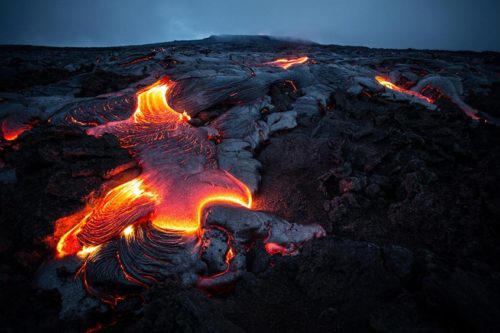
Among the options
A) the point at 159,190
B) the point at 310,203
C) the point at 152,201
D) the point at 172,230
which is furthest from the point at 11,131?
the point at 310,203

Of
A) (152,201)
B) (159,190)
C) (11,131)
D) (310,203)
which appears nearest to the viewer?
(152,201)

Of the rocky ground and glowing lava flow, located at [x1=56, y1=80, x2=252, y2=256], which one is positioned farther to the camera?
glowing lava flow, located at [x1=56, y1=80, x2=252, y2=256]

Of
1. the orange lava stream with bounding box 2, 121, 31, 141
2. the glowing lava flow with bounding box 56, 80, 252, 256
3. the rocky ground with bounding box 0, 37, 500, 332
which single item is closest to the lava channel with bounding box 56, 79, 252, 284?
the glowing lava flow with bounding box 56, 80, 252, 256

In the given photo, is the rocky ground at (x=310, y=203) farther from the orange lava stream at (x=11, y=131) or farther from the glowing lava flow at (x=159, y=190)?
the glowing lava flow at (x=159, y=190)

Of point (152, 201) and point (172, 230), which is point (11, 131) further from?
point (172, 230)

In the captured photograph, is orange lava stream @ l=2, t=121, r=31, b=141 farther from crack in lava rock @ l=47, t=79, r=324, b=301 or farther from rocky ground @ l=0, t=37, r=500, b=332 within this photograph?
crack in lava rock @ l=47, t=79, r=324, b=301

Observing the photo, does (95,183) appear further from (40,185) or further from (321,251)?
(321,251)

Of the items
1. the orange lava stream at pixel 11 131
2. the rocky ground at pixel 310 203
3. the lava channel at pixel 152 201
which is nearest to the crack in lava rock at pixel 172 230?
the lava channel at pixel 152 201
